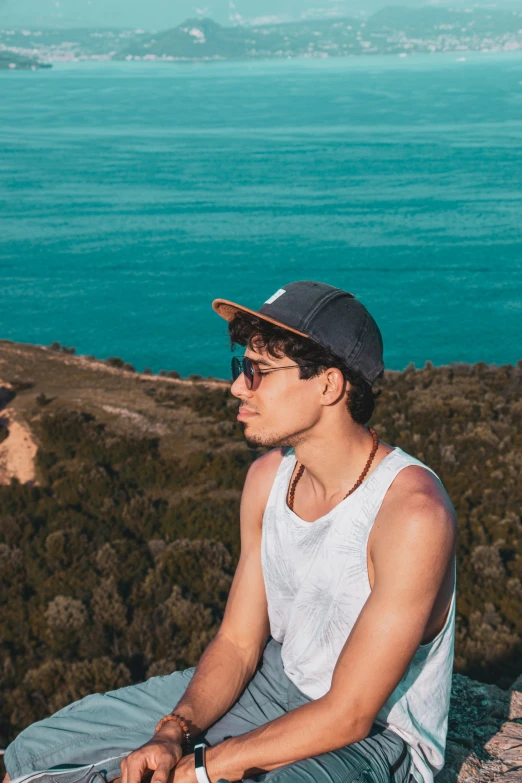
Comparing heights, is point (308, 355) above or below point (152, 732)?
above

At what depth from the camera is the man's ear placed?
8.21ft

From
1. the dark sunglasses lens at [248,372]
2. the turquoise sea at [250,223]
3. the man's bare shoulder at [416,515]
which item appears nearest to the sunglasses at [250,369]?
the dark sunglasses lens at [248,372]

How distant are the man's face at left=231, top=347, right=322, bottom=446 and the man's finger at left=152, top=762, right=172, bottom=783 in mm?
960

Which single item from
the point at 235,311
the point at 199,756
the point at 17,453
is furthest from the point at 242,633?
the point at 17,453

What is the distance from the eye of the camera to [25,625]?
9.48 m

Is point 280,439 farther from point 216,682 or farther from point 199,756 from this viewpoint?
point 199,756

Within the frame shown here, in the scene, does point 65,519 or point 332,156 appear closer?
point 65,519

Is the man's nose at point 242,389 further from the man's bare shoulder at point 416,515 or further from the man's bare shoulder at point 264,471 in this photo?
the man's bare shoulder at point 416,515

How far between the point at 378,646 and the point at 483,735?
1411 millimetres

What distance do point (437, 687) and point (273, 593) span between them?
56 centimetres

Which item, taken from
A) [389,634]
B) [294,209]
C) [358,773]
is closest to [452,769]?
[358,773]

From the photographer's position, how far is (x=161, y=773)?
2213 mm

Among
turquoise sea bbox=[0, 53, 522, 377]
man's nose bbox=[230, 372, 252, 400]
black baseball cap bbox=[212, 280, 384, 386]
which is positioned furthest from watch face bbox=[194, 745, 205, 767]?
turquoise sea bbox=[0, 53, 522, 377]

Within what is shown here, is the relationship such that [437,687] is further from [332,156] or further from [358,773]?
[332,156]
